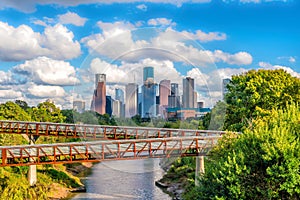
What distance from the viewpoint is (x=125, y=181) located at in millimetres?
37594

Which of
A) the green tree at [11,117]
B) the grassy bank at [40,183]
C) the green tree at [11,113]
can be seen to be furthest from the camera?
the green tree at [11,113]

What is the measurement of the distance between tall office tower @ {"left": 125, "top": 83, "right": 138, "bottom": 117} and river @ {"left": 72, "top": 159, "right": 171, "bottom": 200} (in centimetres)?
627

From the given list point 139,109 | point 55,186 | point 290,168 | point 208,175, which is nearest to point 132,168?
point 55,186

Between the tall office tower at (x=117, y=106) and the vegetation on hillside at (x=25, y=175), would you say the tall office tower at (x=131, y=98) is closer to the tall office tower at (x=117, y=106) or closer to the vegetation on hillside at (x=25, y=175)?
the tall office tower at (x=117, y=106)

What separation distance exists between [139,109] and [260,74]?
11.4 metres

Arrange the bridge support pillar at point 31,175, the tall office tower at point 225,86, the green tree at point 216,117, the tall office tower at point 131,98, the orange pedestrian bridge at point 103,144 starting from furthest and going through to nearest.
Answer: the tall office tower at point 225,86, the green tree at point 216,117, the bridge support pillar at point 31,175, the tall office tower at point 131,98, the orange pedestrian bridge at point 103,144

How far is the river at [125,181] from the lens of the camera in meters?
32.0

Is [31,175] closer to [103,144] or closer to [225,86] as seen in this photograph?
[103,144]

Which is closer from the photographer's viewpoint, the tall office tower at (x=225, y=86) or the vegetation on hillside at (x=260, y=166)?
the vegetation on hillside at (x=260, y=166)

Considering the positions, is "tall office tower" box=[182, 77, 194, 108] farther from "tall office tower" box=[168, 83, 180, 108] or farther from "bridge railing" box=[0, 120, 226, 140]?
"bridge railing" box=[0, 120, 226, 140]

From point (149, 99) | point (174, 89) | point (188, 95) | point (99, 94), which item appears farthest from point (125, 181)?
point (174, 89)

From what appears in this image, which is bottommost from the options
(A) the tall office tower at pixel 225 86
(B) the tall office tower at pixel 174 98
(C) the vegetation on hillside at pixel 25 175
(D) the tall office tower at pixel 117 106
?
(C) the vegetation on hillside at pixel 25 175

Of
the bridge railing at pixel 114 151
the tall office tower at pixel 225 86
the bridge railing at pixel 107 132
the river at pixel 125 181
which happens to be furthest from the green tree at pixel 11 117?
the tall office tower at pixel 225 86

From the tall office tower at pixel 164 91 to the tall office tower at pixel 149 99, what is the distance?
460 mm
